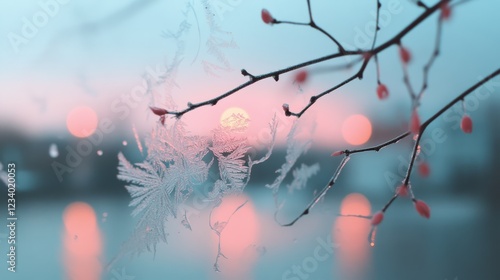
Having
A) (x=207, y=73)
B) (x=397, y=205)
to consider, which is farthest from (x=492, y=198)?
(x=207, y=73)

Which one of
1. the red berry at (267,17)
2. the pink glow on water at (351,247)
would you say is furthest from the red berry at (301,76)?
the pink glow on water at (351,247)

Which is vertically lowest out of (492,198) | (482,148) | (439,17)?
(492,198)

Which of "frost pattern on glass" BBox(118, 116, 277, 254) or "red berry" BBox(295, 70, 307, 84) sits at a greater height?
"red berry" BBox(295, 70, 307, 84)

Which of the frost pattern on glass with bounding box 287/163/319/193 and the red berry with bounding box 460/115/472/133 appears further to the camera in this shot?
the frost pattern on glass with bounding box 287/163/319/193

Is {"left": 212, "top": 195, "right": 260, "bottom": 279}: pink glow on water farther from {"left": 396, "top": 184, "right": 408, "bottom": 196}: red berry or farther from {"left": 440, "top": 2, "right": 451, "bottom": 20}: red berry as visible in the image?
{"left": 440, "top": 2, "right": 451, "bottom": 20}: red berry

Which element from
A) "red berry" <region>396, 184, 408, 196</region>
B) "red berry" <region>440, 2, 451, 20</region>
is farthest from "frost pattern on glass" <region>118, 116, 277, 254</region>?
"red berry" <region>440, 2, 451, 20</region>

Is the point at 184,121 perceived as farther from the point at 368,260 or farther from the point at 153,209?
the point at 368,260
